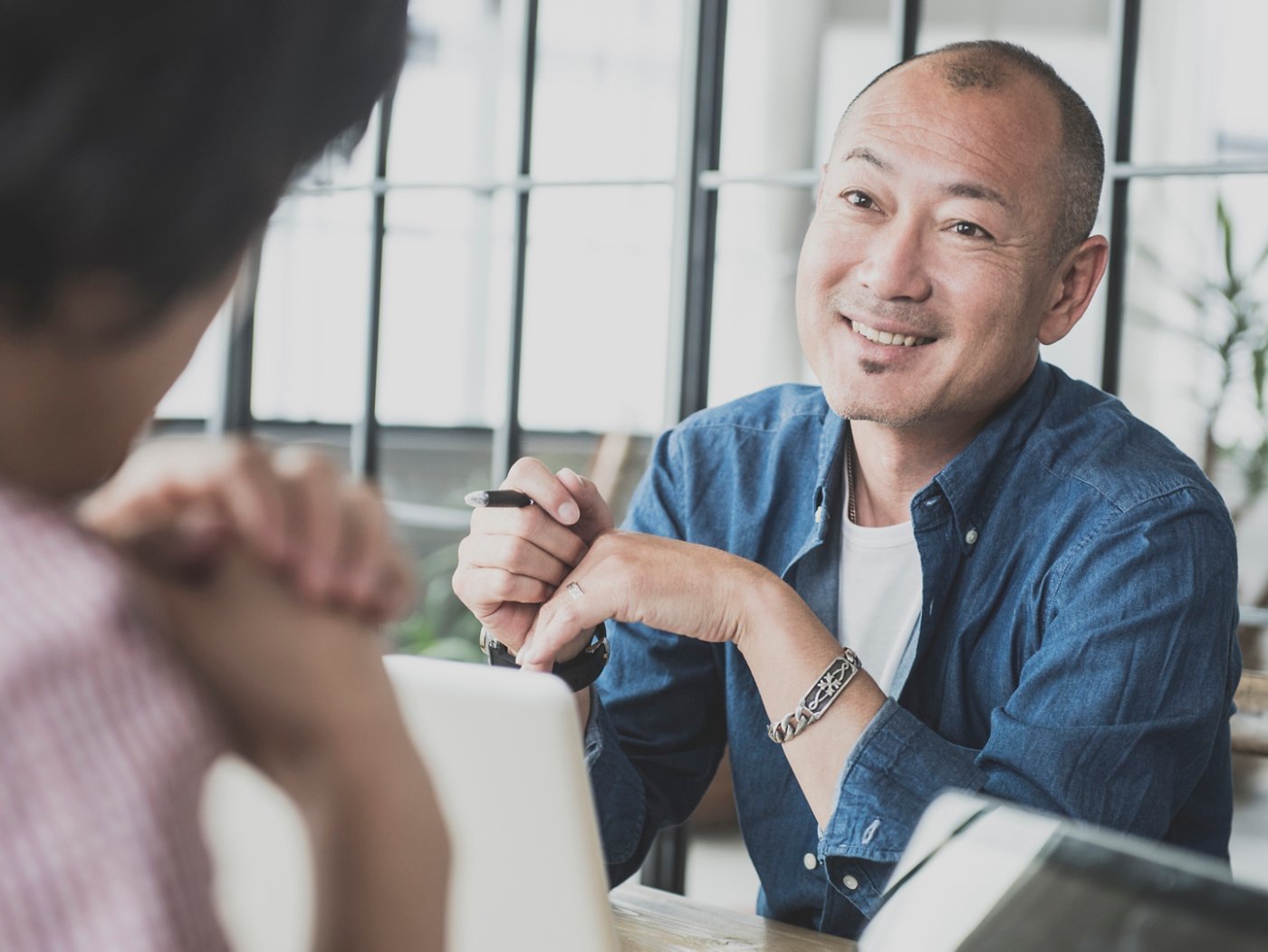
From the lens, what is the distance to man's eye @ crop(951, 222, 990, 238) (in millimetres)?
1480

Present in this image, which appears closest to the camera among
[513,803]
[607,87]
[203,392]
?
[513,803]

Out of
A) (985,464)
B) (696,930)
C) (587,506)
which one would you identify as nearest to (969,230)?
(985,464)

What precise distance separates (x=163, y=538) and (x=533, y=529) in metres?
0.99

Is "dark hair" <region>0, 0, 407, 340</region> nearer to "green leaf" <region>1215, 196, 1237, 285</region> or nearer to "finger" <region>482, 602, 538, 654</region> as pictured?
"finger" <region>482, 602, 538, 654</region>

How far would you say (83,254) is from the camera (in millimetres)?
330

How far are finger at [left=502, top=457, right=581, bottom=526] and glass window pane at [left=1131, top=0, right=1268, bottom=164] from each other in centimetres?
176

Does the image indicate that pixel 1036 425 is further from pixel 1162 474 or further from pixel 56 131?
pixel 56 131

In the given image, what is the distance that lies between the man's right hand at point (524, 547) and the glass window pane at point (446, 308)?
1.97 metres

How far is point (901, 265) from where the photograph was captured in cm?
149

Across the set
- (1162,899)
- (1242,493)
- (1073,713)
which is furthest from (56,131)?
(1242,493)

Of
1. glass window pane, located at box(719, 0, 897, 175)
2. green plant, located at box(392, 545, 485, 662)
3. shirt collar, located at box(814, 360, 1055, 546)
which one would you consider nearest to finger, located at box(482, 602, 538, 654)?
shirt collar, located at box(814, 360, 1055, 546)

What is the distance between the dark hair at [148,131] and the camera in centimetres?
32

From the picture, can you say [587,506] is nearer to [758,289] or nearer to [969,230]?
[969,230]

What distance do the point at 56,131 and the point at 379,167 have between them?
351 centimetres
